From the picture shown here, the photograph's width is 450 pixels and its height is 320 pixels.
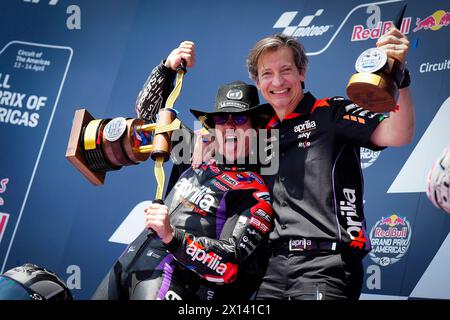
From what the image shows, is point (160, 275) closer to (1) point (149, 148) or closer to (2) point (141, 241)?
(2) point (141, 241)

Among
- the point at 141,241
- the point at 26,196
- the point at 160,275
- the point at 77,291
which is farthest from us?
the point at 26,196

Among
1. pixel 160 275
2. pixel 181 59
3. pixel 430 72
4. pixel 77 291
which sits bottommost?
pixel 77 291

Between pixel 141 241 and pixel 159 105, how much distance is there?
0.52 m

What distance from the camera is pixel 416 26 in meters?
2.51

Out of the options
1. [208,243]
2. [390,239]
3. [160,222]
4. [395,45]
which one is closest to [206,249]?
[208,243]

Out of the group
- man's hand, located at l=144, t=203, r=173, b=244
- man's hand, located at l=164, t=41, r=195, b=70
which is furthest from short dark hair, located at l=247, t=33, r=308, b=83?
man's hand, located at l=144, t=203, r=173, b=244

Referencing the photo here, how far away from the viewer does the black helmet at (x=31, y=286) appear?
1.73 m

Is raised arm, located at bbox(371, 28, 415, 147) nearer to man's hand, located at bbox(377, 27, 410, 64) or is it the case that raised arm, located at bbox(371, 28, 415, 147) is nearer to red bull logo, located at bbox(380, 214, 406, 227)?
man's hand, located at bbox(377, 27, 410, 64)

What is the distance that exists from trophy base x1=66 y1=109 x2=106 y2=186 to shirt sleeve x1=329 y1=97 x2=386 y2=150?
0.81 meters

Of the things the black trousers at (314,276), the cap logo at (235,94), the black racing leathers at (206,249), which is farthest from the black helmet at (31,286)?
the cap logo at (235,94)

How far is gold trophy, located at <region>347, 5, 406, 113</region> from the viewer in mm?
1395

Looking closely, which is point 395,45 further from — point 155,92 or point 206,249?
point 155,92

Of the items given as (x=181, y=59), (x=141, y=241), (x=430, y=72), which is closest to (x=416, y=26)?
(x=430, y=72)

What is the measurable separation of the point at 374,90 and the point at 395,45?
0.42 feet
